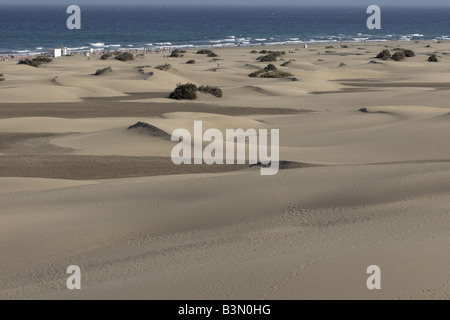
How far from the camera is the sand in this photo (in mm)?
7215

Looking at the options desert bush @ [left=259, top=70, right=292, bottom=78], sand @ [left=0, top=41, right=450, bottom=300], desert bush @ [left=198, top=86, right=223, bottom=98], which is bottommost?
desert bush @ [left=259, top=70, right=292, bottom=78]

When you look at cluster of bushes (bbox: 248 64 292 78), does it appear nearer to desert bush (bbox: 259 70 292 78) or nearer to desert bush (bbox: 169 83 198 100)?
desert bush (bbox: 259 70 292 78)

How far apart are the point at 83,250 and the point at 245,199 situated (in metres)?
2.54

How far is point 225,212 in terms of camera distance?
10469mm

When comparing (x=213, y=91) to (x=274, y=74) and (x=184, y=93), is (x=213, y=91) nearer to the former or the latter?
(x=184, y=93)

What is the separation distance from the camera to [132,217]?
420 inches

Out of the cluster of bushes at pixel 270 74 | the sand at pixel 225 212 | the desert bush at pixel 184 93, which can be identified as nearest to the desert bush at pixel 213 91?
the desert bush at pixel 184 93

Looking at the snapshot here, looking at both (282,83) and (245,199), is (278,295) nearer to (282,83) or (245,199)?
(245,199)

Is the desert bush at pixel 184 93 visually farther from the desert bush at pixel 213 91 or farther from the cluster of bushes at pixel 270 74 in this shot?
the cluster of bushes at pixel 270 74

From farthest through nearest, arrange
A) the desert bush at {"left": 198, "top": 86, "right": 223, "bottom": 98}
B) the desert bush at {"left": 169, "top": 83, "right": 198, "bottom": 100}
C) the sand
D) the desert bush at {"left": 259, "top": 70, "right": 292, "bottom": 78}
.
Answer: the desert bush at {"left": 259, "top": 70, "right": 292, "bottom": 78}
the desert bush at {"left": 198, "top": 86, "right": 223, "bottom": 98}
the desert bush at {"left": 169, "top": 83, "right": 198, "bottom": 100}
the sand

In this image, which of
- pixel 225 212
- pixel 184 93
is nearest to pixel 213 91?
pixel 184 93

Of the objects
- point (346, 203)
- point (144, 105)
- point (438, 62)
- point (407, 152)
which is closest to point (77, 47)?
point (438, 62)

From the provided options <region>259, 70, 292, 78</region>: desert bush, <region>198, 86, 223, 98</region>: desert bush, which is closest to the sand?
<region>198, 86, 223, 98</region>: desert bush

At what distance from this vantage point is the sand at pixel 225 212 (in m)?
7.21
